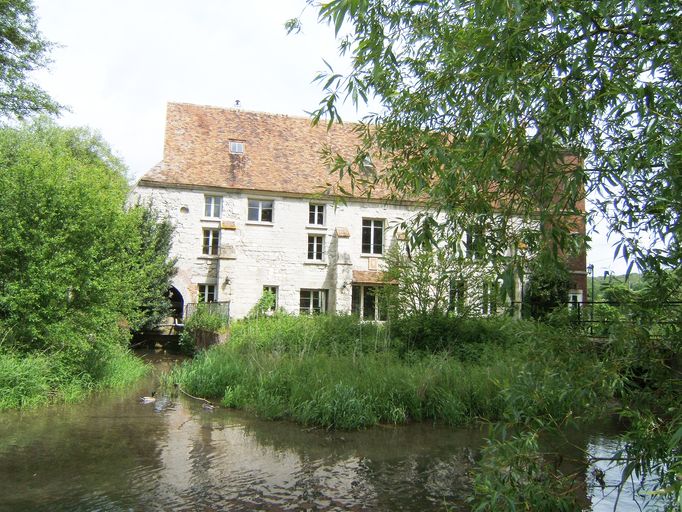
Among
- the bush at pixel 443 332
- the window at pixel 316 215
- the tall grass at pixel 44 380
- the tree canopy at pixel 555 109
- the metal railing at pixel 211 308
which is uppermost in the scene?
the window at pixel 316 215

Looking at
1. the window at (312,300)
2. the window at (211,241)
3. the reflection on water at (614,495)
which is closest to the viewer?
the reflection on water at (614,495)

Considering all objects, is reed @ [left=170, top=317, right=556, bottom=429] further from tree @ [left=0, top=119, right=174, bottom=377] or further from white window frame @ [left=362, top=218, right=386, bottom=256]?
white window frame @ [left=362, top=218, right=386, bottom=256]

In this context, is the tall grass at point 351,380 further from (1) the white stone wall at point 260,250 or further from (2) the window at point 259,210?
(2) the window at point 259,210

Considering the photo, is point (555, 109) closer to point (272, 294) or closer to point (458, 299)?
point (458, 299)

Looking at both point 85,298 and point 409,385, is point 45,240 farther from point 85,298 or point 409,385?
point 409,385

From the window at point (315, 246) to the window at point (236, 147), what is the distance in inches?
208

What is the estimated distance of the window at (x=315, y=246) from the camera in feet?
89.4

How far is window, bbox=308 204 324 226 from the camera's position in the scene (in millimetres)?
27328

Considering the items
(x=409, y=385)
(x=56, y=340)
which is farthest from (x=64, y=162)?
(x=409, y=385)

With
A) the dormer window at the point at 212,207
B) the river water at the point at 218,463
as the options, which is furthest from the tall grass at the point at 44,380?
the dormer window at the point at 212,207

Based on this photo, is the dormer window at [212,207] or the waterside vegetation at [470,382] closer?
the waterside vegetation at [470,382]

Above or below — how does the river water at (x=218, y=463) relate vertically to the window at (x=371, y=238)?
below

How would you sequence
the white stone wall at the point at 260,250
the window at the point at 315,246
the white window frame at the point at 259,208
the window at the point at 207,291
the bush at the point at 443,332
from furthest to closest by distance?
the window at the point at 315,246 < the white window frame at the point at 259,208 < the window at the point at 207,291 < the white stone wall at the point at 260,250 < the bush at the point at 443,332

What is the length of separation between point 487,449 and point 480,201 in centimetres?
201
